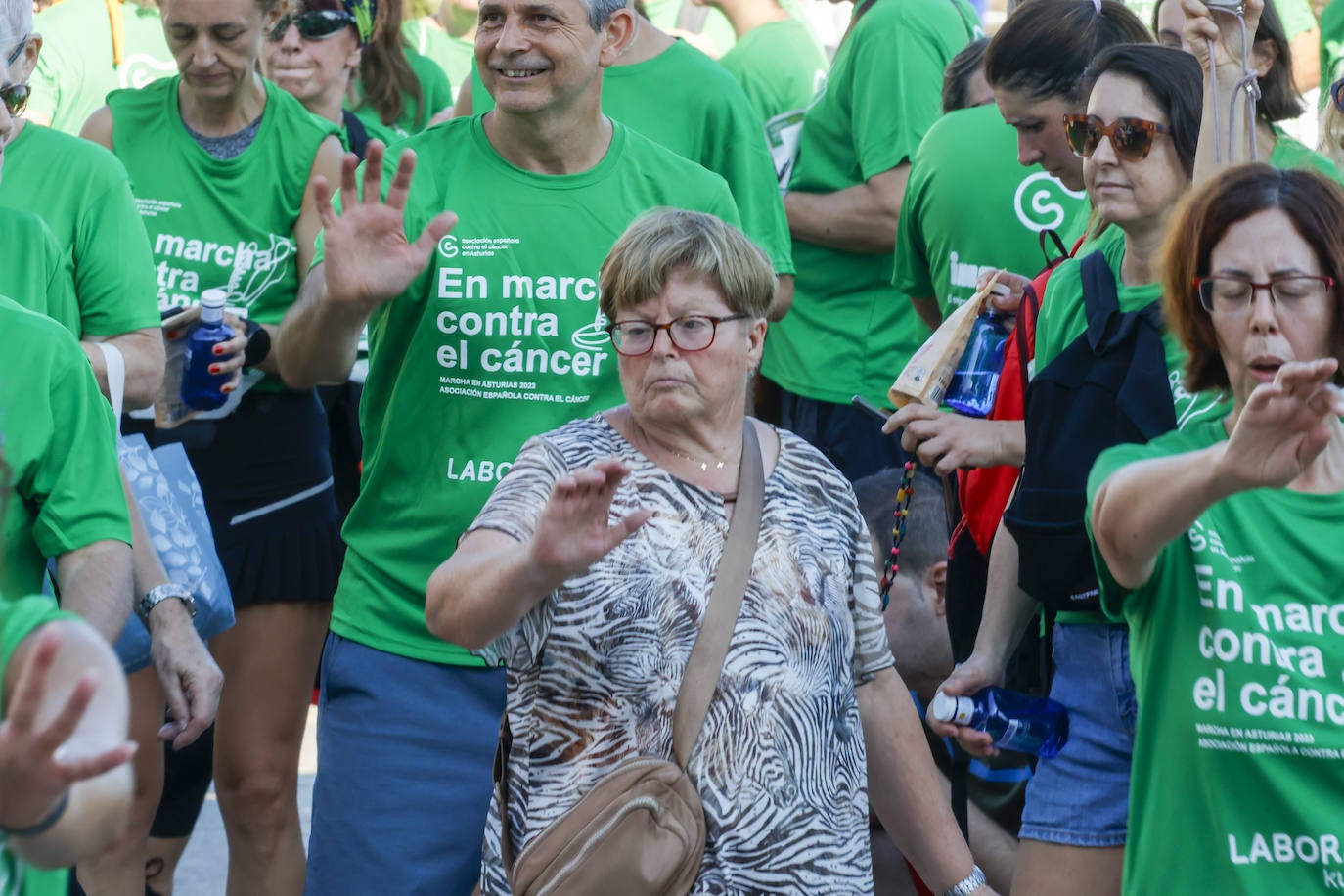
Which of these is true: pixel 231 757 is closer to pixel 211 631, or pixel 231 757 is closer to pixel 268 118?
pixel 211 631

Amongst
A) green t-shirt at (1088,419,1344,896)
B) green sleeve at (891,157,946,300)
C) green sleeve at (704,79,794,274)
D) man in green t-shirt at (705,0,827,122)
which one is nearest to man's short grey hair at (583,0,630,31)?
green sleeve at (704,79,794,274)

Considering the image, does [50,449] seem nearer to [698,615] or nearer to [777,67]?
[698,615]

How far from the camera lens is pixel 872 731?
348 cm

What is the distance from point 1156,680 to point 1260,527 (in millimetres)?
280

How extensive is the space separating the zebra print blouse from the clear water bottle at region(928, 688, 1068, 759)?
1.87 ft

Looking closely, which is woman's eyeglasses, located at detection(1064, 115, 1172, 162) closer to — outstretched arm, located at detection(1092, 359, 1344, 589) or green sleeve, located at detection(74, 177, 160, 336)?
outstretched arm, located at detection(1092, 359, 1344, 589)

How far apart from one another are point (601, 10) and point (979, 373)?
1101mm

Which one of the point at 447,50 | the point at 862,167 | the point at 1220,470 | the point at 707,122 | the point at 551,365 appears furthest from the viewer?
the point at 447,50

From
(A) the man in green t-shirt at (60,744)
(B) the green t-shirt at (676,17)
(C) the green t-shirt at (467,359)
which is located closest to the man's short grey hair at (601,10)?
(C) the green t-shirt at (467,359)

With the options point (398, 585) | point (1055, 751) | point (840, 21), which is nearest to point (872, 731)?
point (1055, 751)

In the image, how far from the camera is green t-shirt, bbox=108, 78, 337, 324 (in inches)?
206

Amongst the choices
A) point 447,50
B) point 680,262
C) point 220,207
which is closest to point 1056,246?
point 680,262

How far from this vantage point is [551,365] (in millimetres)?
3988

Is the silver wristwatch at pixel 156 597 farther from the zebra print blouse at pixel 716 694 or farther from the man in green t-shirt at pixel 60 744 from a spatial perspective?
the man in green t-shirt at pixel 60 744
